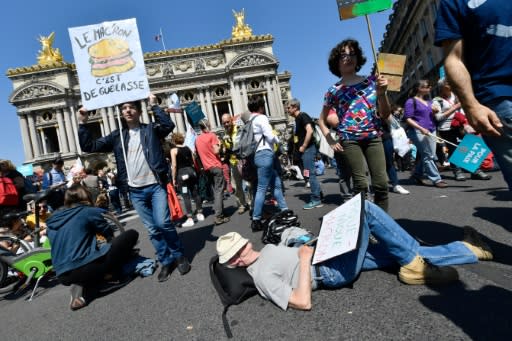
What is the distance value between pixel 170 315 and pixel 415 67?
36672mm

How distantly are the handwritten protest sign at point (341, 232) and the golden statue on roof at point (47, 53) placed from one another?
1928 inches

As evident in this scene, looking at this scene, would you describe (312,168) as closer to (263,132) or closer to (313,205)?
(313,205)

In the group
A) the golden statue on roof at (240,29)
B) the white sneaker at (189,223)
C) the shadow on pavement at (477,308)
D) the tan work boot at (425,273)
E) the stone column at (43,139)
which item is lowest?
the shadow on pavement at (477,308)

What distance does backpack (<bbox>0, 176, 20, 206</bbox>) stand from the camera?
4512mm

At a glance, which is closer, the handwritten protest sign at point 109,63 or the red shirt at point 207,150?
the handwritten protest sign at point 109,63

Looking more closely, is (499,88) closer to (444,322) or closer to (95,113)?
(444,322)

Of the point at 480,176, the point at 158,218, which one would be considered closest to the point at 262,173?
the point at 158,218

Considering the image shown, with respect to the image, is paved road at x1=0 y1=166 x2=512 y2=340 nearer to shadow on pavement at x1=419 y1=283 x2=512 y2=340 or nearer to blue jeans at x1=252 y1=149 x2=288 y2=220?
shadow on pavement at x1=419 y1=283 x2=512 y2=340

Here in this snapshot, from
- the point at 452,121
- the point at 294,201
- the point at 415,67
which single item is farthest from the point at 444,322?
the point at 415,67

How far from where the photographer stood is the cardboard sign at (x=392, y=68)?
2.88m

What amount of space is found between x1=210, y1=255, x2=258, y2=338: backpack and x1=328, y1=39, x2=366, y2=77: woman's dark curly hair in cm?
222

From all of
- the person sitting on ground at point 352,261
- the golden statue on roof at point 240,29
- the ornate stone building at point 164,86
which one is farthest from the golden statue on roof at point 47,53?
the person sitting on ground at point 352,261

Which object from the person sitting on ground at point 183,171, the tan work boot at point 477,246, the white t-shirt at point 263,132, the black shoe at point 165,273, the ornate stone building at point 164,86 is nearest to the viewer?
the tan work boot at point 477,246

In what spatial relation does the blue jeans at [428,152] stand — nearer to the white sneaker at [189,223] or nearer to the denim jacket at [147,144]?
the denim jacket at [147,144]
